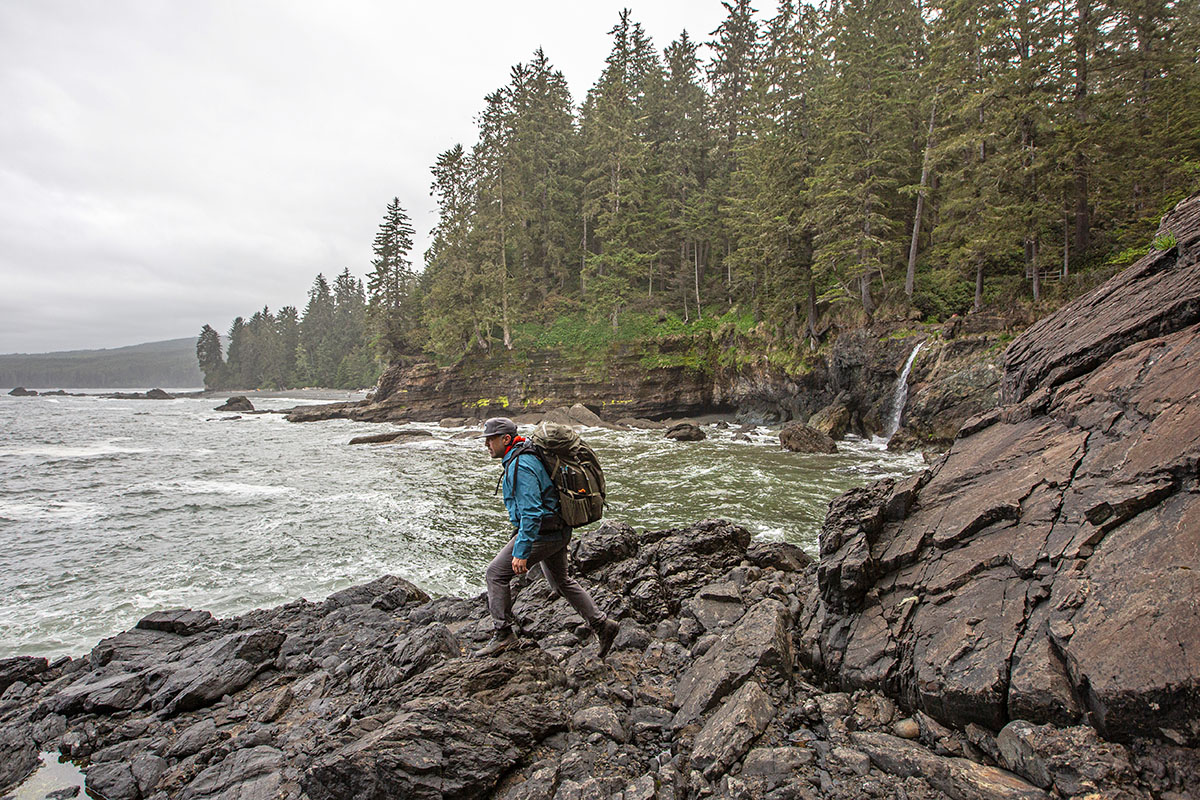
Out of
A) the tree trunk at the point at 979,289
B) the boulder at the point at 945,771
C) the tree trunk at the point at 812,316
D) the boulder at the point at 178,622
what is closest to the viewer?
the boulder at the point at 945,771

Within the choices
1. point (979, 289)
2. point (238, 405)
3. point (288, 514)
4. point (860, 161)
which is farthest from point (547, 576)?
point (238, 405)

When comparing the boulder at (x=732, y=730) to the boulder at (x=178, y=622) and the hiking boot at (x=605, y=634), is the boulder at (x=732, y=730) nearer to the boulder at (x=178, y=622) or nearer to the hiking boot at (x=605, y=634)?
the hiking boot at (x=605, y=634)

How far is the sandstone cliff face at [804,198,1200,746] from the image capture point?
10.7 feet

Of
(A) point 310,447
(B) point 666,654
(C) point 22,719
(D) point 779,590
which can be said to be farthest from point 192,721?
(A) point 310,447

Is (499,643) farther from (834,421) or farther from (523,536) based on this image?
(834,421)

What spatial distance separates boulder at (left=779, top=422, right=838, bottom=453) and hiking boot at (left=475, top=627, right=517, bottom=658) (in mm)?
18813

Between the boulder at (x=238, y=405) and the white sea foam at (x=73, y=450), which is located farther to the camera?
the boulder at (x=238, y=405)

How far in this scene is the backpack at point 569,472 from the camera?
5078 mm

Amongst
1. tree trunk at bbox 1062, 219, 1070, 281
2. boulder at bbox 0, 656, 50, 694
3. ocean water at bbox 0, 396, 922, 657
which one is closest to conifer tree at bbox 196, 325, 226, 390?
ocean water at bbox 0, 396, 922, 657

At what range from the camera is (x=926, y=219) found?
92.3ft

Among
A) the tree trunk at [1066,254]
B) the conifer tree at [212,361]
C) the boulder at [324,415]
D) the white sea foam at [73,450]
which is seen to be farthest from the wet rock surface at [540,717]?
the conifer tree at [212,361]

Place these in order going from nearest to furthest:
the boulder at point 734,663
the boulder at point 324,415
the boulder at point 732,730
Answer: the boulder at point 732,730 → the boulder at point 734,663 → the boulder at point 324,415

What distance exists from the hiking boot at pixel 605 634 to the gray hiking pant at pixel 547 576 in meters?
0.15

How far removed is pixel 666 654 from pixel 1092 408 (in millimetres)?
5864
